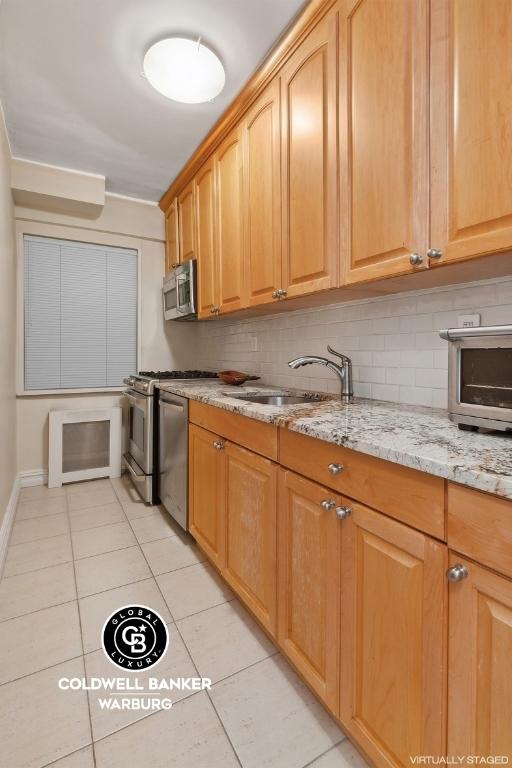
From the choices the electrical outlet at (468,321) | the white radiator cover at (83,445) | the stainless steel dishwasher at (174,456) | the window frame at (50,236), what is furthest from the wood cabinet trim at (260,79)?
the white radiator cover at (83,445)

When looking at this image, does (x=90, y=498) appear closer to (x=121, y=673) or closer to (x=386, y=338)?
(x=121, y=673)

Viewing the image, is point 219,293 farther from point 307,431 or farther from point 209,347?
point 307,431

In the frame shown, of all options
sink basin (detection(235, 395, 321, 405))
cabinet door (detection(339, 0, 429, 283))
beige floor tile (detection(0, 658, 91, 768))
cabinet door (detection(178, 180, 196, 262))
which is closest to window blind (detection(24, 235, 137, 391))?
cabinet door (detection(178, 180, 196, 262))

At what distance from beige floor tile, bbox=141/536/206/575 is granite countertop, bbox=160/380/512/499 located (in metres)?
0.96

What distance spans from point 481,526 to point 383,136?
3.97ft

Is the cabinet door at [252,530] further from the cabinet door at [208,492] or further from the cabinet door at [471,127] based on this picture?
the cabinet door at [471,127]

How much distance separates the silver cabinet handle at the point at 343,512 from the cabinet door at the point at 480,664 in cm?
27

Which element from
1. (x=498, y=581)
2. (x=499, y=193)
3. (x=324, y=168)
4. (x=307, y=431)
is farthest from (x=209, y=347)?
(x=498, y=581)

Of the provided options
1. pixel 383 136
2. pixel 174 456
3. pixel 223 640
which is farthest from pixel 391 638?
pixel 174 456

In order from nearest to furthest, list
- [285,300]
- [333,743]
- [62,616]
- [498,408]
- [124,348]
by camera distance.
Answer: [498,408] → [333,743] → [62,616] → [285,300] → [124,348]

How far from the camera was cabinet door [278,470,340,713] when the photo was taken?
3.31 ft

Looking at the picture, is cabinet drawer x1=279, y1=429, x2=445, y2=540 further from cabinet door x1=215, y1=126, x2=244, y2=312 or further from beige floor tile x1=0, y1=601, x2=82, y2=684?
cabinet door x1=215, y1=126, x2=244, y2=312

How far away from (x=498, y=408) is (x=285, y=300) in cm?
111

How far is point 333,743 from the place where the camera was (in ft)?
3.42
